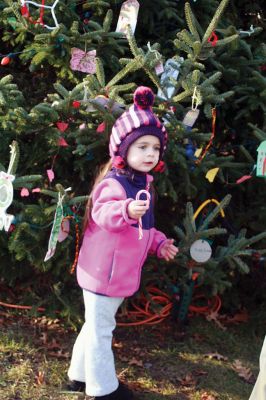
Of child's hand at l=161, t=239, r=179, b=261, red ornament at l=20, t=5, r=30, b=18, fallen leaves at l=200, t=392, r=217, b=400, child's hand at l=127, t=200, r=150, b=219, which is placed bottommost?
fallen leaves at l=200, t=392, r=217, b=400

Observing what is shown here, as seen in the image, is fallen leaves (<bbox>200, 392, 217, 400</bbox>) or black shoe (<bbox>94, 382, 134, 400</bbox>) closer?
black shoe (<bbox>94, 382, 134, 400</bbox>)

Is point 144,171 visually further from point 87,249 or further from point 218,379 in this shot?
point 218,379

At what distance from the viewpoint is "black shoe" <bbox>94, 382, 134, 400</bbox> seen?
9.86 ft

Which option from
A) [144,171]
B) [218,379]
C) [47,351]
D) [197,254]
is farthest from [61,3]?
[218,379]

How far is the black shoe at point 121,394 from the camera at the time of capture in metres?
3.00

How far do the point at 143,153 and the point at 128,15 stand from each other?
1065 millimetres

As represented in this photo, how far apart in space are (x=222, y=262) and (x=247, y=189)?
2.34 ft

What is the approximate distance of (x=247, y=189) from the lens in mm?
3986

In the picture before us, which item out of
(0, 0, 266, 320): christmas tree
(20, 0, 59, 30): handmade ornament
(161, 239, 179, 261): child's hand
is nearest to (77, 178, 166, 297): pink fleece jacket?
(161, 239, 179, 261): child's hand

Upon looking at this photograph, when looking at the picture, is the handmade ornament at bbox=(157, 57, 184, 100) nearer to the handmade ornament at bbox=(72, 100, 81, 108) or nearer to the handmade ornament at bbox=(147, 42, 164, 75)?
the handmade ornament at bbox=(147, 42, 164, 75)

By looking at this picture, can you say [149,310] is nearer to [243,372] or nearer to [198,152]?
[243,372]

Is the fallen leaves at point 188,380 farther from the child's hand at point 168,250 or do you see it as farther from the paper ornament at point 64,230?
the paper ornament at point 64,230

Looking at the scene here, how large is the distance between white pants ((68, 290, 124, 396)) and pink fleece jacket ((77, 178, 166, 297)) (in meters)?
0.08

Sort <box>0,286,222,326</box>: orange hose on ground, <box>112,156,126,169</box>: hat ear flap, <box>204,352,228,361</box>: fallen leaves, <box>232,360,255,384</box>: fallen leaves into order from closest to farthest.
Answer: <box>112,156,126,169</box>: hat ear flap → <box>232,360,255,384</box>: fallen leaves → <box>204,352,228,361</box>: fallen leaves → <box>0,286,222,326</box>: orange hose on ground
